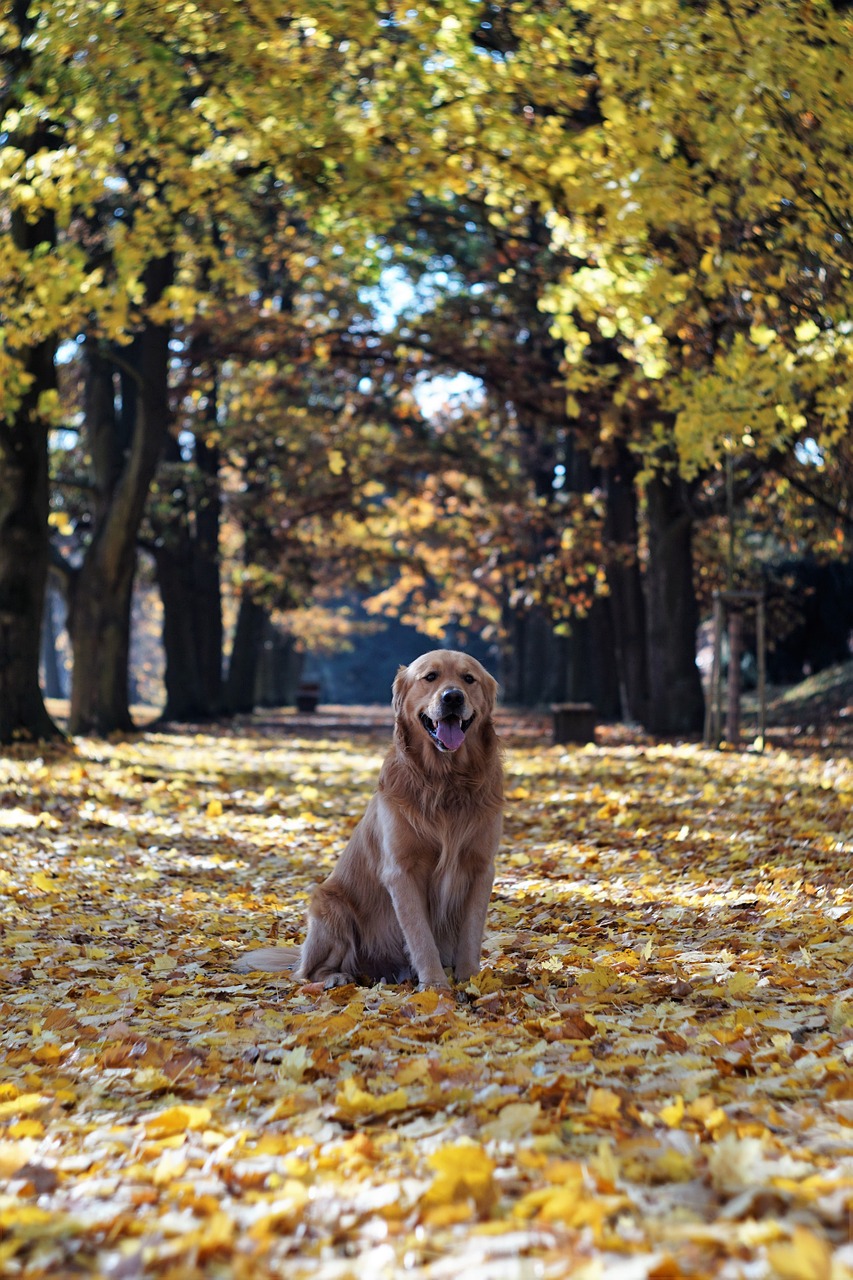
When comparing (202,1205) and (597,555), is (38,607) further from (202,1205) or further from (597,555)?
(202,1205)

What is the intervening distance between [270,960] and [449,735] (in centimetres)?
143

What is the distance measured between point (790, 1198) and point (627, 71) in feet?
30.7

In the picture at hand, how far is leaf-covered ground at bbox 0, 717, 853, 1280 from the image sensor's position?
274 centimetres

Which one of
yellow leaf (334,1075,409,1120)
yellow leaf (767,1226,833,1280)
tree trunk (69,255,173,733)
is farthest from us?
tree trunk (69,255,173,733)

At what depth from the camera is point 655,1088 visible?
→ 3746 mm

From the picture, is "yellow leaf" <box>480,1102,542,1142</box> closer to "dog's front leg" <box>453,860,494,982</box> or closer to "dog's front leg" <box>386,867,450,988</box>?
"dog's front leg" <box>386,867,450,988</box>

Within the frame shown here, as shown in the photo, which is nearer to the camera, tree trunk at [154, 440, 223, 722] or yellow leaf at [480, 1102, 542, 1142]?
yellow leaf at [480, 1102, 542, 1142]

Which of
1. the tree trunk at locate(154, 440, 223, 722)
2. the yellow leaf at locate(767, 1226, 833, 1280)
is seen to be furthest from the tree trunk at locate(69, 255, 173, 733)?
the yellow leaf at locate(767, 1226, 833, 1280)

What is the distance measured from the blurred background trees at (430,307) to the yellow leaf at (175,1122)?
7247 millimetres

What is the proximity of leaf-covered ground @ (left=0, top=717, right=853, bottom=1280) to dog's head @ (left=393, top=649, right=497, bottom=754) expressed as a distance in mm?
1040

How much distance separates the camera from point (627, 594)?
22.5 m

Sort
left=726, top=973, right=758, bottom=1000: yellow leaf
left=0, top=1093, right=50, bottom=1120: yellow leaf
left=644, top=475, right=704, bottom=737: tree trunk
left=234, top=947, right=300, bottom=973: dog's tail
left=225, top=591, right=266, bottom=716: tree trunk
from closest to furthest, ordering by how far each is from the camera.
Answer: left=0, top=1093, right=50, bottom=1120: yellow leaf
left=726, top=973, right=758, bottom=1000: yellow leaf
left=234, top=947, right=300, bottom=973: dog's tail
left=644, top=475, right=704, bottom=737: tree trunk
left=225, top=591, right=266, bottom=716: tree trunk

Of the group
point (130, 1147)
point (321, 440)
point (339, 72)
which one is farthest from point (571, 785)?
point (321, 440)

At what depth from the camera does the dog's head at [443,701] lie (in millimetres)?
5336
